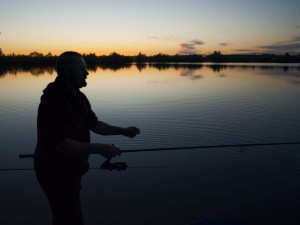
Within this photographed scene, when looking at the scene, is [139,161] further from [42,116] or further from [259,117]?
[259,117]

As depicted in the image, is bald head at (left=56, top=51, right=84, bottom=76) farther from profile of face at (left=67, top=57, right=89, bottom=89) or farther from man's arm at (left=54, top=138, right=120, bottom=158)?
man's arm at (left=54, top=138, right=120, bottom=158)

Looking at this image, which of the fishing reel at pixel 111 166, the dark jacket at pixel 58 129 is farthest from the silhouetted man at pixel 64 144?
the fishing reel at pixel 111 166

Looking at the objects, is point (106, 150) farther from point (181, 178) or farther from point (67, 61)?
point (181, 178)

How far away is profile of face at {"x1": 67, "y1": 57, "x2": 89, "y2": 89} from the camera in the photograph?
106 inches

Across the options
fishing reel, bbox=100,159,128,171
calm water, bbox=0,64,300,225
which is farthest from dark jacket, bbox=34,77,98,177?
calm water, bbox=0,64,300,225

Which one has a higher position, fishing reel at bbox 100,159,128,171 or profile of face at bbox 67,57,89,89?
profile of face at bbox 67,57,89,89

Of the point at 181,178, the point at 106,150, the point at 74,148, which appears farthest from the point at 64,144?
the point at 181,178

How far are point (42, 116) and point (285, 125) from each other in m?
12.7

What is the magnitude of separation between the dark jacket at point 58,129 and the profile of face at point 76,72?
0.11 metres

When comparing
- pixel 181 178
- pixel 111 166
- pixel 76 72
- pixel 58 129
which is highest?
pixel 76 72

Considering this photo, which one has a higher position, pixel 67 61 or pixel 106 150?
pixel 67 61

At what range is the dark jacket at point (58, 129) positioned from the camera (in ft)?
8.01

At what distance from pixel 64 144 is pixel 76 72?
0.73m

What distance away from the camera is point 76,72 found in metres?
2.72
